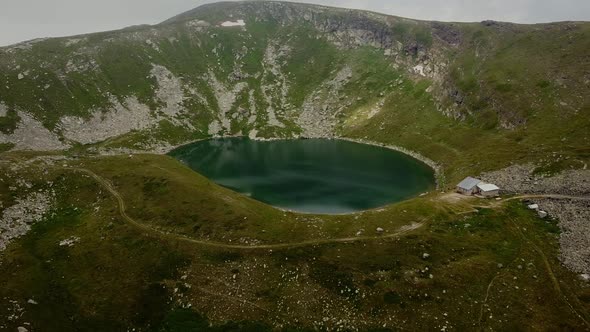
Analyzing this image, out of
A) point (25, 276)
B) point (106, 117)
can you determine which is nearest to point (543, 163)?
point (25, 276)

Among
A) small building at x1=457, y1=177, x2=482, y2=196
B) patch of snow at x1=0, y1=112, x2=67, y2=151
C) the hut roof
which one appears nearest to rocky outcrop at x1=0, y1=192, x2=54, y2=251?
patch of snow at x1=0, y1=112, x2=67, y2=151

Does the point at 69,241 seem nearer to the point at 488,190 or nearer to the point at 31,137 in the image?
the point at 488,190

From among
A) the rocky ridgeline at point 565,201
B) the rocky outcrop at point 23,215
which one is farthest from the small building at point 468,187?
the rocky outcrop at point 23,215

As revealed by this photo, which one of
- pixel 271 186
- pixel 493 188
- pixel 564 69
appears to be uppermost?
pixel 564 69

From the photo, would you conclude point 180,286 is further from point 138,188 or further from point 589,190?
point 589,190

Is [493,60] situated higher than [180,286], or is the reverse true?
[493,60]

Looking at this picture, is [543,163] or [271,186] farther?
[271,186]

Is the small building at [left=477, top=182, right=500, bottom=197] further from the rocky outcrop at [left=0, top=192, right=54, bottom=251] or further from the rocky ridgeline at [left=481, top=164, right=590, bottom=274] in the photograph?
the rocky outcrop at [left=0, top=192, right=54, bottom=251]
